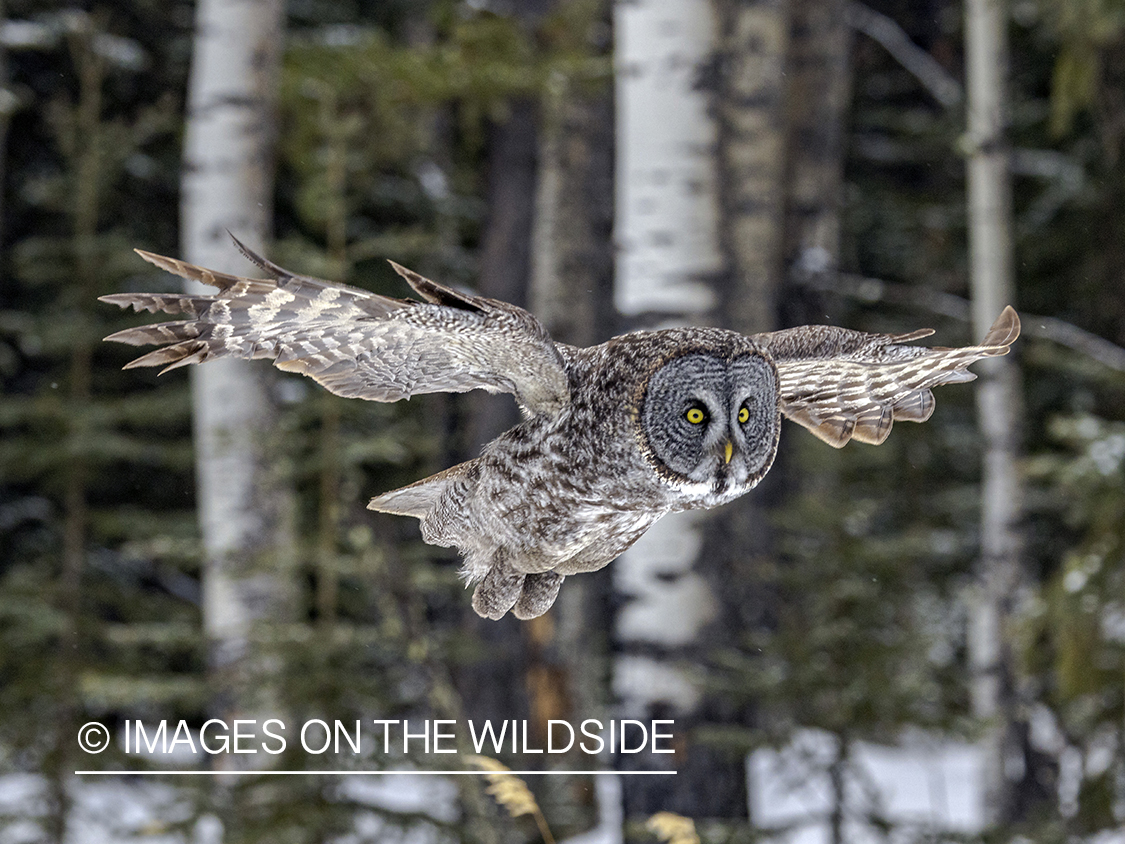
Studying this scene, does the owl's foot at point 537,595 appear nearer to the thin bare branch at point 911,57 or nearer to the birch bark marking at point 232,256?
the birch bark marking at point 232,256

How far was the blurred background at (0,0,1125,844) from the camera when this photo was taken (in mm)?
2252

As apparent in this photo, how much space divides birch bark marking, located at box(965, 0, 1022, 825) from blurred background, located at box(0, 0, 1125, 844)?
1 centimetres

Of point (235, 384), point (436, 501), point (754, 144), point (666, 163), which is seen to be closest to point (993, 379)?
point (754, 144)

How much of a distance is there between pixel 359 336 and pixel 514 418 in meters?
3.69

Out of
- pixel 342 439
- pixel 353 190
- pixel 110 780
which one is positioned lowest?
pixel 110 780

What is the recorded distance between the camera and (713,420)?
0.58 metres

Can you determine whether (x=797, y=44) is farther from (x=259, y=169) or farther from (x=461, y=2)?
(x=259, y=169)

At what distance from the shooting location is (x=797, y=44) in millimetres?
4906

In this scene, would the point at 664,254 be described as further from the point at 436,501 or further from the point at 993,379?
the point at 993,379

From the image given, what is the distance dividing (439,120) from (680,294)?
4916 millimetres

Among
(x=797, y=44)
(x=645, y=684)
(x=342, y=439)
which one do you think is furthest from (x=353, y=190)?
(x=645, y=684)

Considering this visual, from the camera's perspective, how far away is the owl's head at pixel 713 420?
56cm

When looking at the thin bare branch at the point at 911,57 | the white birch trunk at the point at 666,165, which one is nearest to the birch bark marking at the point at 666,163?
the white birch trunk at the point at 666,165

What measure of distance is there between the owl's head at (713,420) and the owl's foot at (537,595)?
11 centimetres
